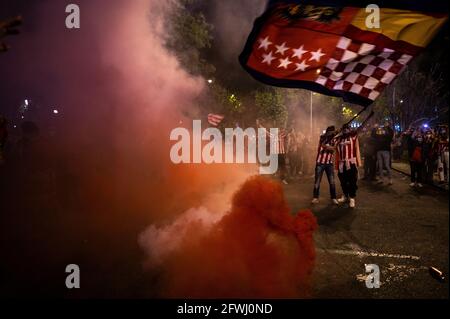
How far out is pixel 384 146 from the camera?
34.6 ft

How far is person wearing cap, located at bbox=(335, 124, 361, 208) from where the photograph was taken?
24.5 feet

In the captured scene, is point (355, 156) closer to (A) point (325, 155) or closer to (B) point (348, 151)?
(B) point (348, 151)

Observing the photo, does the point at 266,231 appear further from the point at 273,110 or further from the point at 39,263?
the point at 273,110

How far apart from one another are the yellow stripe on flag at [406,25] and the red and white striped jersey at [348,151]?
4356 mm

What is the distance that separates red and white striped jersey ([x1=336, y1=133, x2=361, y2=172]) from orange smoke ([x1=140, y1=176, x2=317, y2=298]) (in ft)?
13.8

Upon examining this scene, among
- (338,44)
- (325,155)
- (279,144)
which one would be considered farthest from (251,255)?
(279,144)

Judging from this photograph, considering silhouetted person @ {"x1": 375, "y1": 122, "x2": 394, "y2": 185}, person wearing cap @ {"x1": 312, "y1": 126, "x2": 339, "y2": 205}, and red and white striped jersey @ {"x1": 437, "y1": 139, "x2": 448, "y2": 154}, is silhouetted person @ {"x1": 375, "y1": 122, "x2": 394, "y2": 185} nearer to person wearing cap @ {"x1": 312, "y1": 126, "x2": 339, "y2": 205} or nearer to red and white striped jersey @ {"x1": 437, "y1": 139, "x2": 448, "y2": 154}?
red and white striped jersey @ {"x1": 437, "y1": 139, "x2": 448, "y2": 154}

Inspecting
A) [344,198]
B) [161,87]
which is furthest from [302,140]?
[161,87]

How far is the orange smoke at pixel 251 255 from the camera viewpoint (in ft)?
11.1

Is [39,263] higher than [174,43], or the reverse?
[174,43]

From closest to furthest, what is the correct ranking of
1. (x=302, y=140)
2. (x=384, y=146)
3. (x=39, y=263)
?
(x=39, y=263), (x=384, y=146), (x=302, y=140)

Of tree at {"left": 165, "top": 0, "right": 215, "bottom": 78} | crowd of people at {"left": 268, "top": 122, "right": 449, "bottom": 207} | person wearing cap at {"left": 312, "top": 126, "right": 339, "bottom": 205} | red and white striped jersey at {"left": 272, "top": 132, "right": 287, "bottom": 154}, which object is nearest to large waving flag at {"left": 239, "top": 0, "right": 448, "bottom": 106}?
crowd of people at {"left": 268, "top": 122, "right": 449, "bottom": 207}

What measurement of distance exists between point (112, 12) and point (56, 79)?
6.15 feet

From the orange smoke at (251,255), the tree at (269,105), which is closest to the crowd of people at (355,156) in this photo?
the orange smoke at (251,255)
